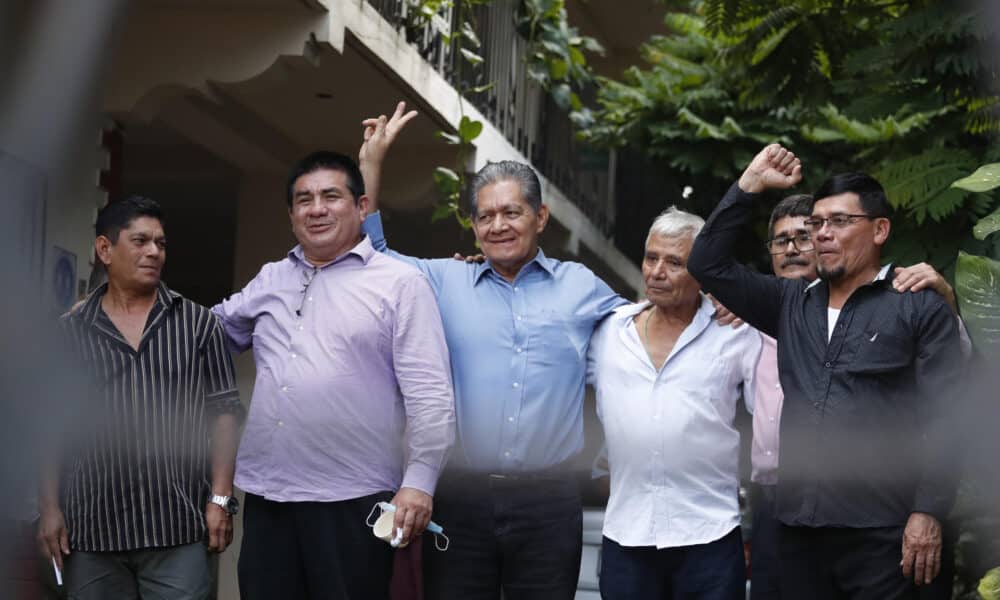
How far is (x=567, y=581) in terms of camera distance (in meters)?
3.61

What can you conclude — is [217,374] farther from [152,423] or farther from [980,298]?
[980,298]

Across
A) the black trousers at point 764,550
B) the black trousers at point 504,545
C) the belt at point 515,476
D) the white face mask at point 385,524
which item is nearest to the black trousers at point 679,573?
the black trousers at point 504,545

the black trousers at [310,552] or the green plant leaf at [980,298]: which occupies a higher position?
the green plant leaf at [980,298]

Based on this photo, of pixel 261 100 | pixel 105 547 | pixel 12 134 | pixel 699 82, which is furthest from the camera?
pixel 699 82

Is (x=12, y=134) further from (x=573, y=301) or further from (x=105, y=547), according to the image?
(x=573, y=301)

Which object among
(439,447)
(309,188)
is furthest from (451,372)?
(309,188)

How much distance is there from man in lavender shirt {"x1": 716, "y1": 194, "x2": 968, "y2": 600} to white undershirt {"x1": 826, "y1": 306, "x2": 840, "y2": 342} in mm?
438

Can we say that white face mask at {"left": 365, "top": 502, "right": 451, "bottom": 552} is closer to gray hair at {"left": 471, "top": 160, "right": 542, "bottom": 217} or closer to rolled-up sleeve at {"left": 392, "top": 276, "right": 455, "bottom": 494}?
rolled-up sleeve at {"left": 392, "top": 276, "right": 455, "bottom": 494}

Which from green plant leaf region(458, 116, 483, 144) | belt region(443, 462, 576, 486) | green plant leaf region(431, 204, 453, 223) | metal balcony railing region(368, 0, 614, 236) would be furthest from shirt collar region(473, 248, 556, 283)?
green plant leaf region(458, 116, 483, 144)

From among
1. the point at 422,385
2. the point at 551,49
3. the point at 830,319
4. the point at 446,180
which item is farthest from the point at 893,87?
the point at 551,49

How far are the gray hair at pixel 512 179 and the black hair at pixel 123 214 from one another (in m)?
0.85

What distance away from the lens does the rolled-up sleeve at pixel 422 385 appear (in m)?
3.44

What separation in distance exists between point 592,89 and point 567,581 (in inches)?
375

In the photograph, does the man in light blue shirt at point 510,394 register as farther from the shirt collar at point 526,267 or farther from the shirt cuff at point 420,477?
the shirt cuff at point 420,477
